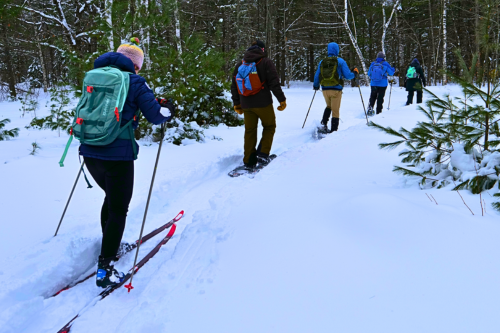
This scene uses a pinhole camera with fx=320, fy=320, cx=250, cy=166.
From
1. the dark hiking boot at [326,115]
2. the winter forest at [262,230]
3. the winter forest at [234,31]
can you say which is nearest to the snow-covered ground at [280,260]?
the winter forest at [262,230]

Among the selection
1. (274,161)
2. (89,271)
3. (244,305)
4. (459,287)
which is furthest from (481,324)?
(274,161)

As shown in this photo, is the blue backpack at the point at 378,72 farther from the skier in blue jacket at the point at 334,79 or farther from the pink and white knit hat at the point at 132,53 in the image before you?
the pink and white knit hat at the point at 132,53

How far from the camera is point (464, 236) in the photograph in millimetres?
2119

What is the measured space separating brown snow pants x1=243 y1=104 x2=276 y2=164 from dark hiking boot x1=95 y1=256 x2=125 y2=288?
10.5ft

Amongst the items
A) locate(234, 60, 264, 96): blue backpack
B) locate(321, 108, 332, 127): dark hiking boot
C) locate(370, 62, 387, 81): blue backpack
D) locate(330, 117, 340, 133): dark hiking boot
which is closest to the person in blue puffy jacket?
locate(234, 60, 264, 96): blue backpack

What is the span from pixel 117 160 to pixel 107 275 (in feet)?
3.14

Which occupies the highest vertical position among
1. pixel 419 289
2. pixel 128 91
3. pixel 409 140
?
pixel 128 91

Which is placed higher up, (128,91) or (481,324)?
(128,91)

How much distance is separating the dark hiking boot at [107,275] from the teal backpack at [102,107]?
1.00m

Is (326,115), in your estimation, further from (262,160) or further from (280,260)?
(280,260)

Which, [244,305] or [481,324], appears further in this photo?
[244,305]

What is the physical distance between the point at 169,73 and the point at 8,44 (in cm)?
1822

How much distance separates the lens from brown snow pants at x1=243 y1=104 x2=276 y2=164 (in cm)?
528

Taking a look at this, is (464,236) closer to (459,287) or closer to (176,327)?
(459,287)
